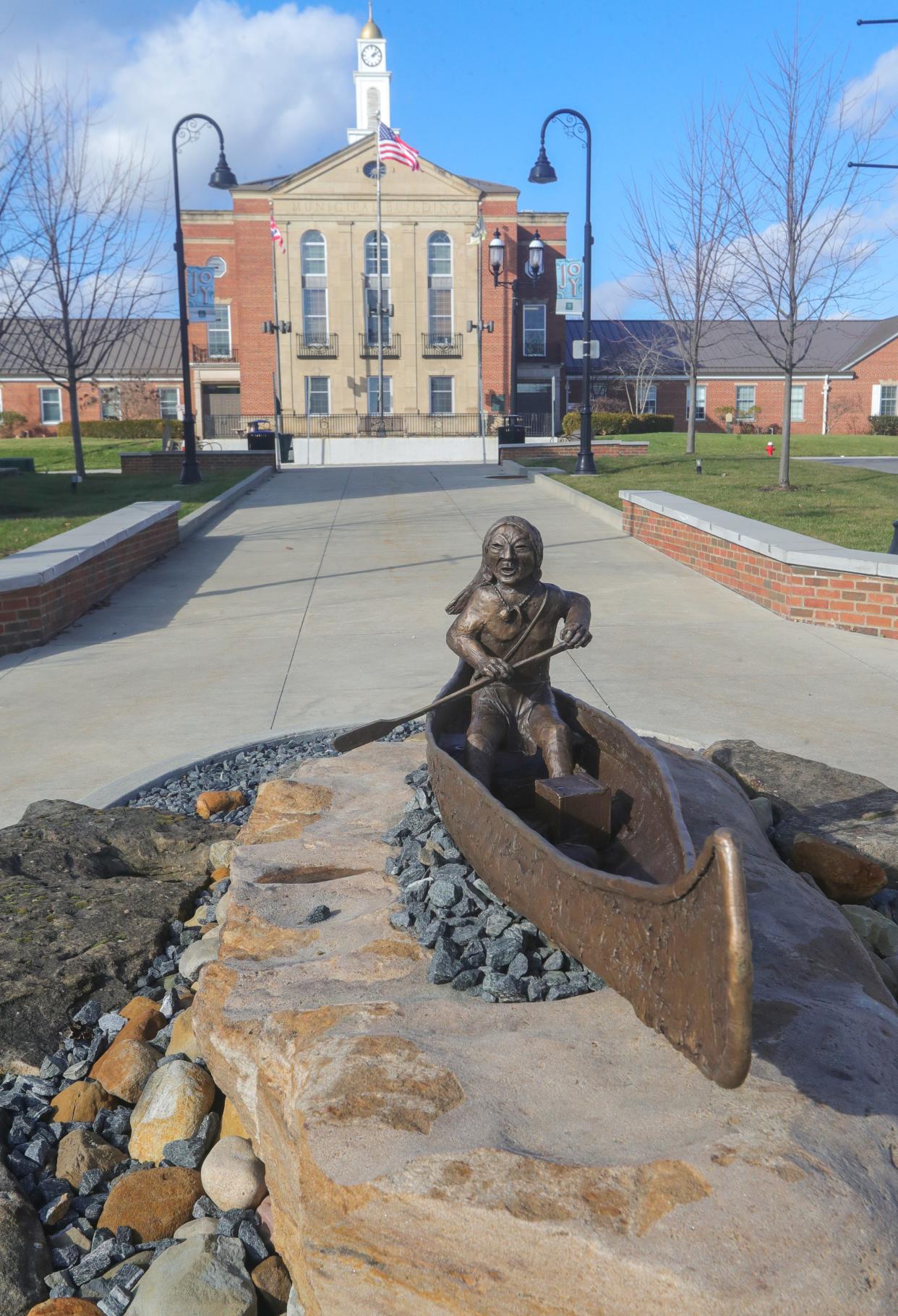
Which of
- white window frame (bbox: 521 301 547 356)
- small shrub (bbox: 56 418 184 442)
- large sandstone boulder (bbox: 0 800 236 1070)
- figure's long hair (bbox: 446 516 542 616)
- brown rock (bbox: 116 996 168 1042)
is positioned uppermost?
white window frame (bbox: 521 301 547 356)

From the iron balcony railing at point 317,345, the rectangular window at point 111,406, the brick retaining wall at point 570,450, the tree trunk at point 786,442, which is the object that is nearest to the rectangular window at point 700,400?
→ the iron balcony railing at point 317,345

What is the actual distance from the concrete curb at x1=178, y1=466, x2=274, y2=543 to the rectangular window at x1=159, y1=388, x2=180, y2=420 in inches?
1035

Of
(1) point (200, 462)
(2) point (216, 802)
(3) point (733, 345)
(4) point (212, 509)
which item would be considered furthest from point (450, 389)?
(2) point (216, 802)

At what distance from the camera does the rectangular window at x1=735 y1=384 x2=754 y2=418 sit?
161ft

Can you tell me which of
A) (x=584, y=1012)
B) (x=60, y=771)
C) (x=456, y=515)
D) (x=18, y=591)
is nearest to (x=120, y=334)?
(x=456, y=515)

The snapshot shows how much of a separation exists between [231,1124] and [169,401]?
4998 centimetres

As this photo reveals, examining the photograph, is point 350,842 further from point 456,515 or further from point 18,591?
point 456,515

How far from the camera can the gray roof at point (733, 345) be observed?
48.0 meters

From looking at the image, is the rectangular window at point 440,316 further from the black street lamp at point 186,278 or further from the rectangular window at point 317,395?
the black street lamp at point 186,278

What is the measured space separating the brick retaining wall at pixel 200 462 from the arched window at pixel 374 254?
19502 mm

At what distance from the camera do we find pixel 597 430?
42844 millimetres

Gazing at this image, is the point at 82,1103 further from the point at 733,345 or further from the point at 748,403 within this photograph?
the point at 733,345

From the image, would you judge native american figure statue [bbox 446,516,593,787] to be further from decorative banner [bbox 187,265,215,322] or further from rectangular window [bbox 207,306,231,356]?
rectangular window [bbox 207,306,231,356]

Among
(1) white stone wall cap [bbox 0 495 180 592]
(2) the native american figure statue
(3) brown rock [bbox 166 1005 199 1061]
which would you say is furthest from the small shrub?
(3) brown rock [bbox 166 1005 199 1061]
